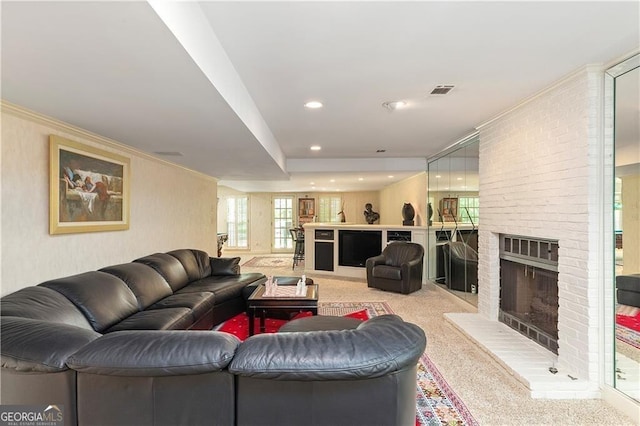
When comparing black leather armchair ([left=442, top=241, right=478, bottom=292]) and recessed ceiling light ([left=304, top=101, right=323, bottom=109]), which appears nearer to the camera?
recessed ceiling light ([left=304, top=101, right=323, bottom=109])

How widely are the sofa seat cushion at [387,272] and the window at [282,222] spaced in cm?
648

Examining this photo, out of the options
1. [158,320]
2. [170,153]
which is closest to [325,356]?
[158,320]

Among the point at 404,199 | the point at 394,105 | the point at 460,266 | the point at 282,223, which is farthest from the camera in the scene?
the point at 282,223

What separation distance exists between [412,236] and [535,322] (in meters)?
3.34

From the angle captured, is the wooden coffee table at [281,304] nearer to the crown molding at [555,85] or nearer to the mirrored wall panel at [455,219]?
the mirrored wall panel at [455,219]

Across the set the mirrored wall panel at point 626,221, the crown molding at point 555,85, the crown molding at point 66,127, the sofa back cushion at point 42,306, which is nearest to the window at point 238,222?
the crown molding at point 66,127

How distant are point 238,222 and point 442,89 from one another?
10.2 metres

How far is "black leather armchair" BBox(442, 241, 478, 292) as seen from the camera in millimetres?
4684

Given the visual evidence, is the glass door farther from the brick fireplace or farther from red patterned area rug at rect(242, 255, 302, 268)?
the brick fireplace

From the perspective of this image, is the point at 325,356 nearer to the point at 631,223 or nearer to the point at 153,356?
the point at 153,356

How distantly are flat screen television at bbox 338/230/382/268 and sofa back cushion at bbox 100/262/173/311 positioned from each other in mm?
4075

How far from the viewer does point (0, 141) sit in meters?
2.28

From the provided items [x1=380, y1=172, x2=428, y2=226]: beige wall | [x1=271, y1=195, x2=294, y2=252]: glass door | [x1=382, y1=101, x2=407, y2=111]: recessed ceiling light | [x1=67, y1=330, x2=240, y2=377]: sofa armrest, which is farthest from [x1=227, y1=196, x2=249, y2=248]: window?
[x1=67, y1=330, x2=240, y2=377]: sofa armrest

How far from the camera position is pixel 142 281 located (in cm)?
342
